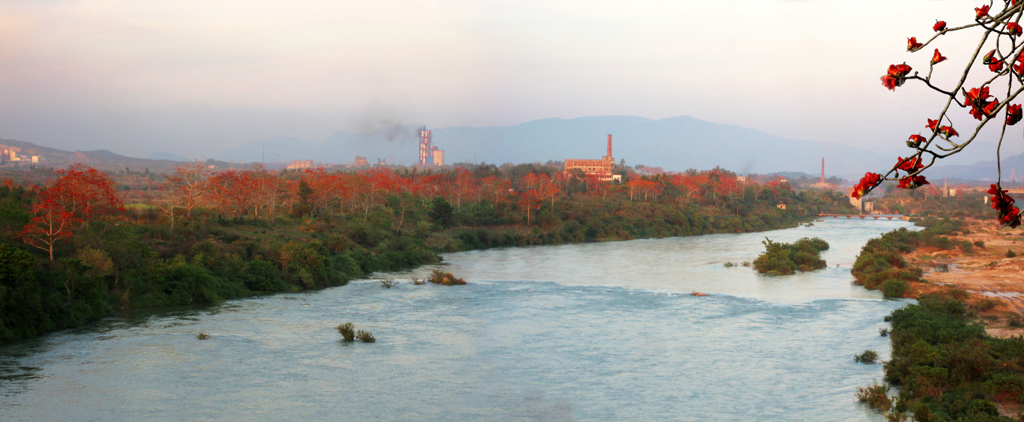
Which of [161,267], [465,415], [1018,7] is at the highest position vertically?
[1018,7]

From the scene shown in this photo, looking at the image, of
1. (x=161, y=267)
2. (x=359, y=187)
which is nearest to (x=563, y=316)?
(x=161, y=267)

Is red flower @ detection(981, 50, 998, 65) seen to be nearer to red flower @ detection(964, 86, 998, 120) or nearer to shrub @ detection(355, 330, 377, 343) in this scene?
red flower @ detection(964, 86, 998, 120)

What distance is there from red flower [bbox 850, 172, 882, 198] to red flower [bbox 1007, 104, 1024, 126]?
1.73 feet

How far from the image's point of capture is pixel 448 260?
3194cm

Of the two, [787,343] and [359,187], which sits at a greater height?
[359,187]

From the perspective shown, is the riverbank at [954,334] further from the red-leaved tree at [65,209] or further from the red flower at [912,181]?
the red-leaved tree at [65,209]

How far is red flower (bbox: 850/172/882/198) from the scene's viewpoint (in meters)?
2.77

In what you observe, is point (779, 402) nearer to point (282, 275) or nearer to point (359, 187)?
point (282, 275)

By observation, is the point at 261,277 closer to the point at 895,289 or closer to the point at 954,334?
the point at 954,334

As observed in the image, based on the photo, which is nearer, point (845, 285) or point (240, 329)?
point (240, 329)

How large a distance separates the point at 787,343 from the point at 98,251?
16.1 m

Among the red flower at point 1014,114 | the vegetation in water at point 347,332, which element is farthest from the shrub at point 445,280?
the red flower at point 1014,114

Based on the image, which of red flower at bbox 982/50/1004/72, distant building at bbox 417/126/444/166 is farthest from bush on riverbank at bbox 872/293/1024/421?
distant building at bbox 417/126/444/166

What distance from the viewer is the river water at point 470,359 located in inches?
420
